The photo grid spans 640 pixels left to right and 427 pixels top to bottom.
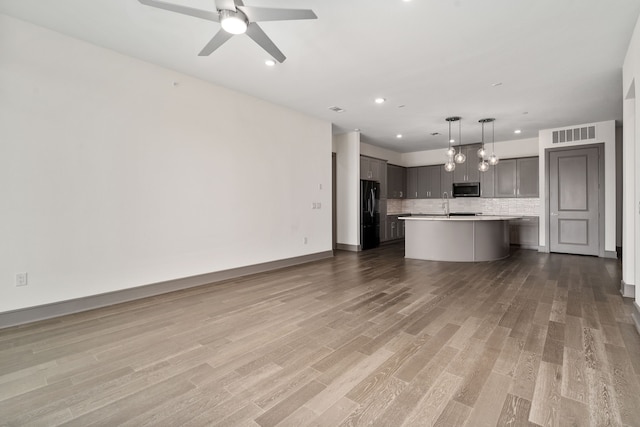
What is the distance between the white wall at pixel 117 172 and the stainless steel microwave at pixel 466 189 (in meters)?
5.96

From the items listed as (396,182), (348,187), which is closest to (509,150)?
(396,182)

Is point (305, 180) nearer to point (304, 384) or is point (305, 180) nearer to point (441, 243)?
point (441, 243)

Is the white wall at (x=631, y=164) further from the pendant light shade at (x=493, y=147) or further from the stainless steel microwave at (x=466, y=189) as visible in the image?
the stainless steel microwave at (x=466, y=189)

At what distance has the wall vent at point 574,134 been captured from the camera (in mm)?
6589

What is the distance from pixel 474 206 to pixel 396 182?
7.78 feet

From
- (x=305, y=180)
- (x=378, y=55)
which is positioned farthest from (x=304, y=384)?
(x=305, y=180)

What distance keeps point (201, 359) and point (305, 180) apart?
4.32 meters

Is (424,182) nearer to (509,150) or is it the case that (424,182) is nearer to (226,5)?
(509,150)

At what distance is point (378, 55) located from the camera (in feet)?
12.1

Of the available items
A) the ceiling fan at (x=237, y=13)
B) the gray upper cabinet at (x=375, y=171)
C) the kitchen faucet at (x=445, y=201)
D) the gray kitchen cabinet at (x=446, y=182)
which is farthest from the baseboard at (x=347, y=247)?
the ceiling fan at (x=237, y=13)

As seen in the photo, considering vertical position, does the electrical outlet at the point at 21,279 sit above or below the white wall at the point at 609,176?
below

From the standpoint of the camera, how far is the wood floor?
65.6 inches

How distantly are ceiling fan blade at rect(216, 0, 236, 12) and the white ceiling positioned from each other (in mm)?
701

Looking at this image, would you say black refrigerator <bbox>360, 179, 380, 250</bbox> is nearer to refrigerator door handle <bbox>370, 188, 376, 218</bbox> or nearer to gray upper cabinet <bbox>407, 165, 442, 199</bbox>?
refrigerator door handle <bbox>370, 188, 376, 218</bbox>
